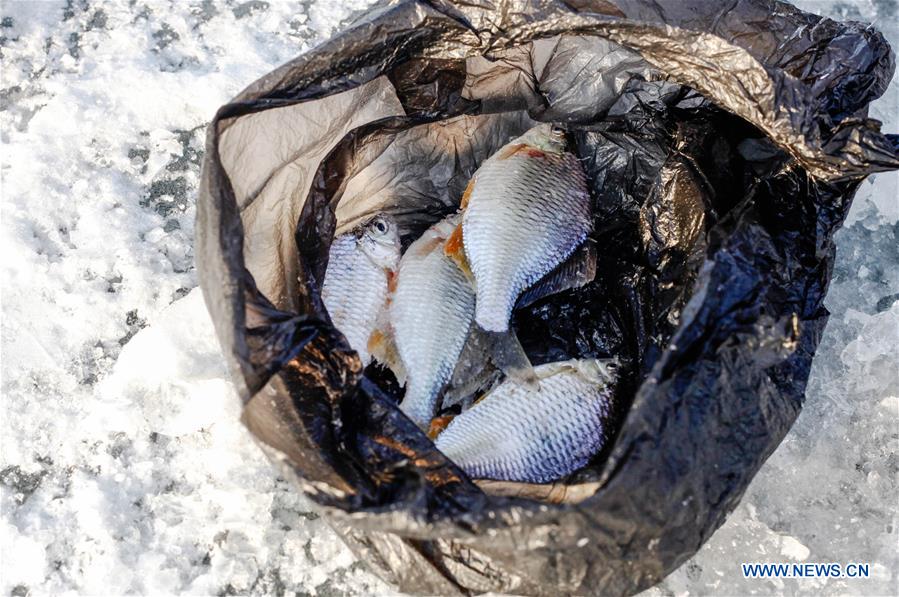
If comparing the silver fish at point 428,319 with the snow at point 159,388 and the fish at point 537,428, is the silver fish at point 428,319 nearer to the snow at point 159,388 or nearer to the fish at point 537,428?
the fish at point 537,428

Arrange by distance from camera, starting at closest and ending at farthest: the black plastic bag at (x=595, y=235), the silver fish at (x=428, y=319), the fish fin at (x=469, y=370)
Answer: the black plastic bag at (x=595, y=235), the silver fish at (x=428, y=319), the fish fin at (x=469, y=370)

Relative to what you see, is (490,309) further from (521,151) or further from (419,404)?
(521,151)

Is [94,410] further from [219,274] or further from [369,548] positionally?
[369,548]

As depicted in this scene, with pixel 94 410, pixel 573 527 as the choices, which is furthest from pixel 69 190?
pixel 573 527

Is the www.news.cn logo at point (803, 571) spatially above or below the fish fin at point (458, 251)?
below

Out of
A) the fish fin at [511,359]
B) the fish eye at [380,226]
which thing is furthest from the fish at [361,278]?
the fish fin at [511,359]

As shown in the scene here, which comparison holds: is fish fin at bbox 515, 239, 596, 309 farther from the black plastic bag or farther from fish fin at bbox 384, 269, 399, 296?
fish fin at bbox 384, 269, 399, 296
